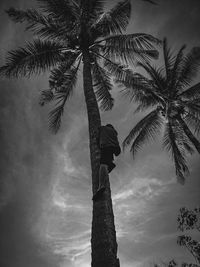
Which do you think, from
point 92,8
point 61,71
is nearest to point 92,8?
point 92,8

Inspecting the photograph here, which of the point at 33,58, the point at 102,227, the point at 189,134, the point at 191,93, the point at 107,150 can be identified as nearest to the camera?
the point at 102,227

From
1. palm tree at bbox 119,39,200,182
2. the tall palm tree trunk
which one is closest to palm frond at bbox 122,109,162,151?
palm tree at bbox 119,39,200,182

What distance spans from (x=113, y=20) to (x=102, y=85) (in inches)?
99.4

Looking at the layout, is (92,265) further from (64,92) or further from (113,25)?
(113,25)

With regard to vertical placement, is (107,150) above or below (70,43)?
below

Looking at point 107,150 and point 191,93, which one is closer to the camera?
point 107,150

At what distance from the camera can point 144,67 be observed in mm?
13602

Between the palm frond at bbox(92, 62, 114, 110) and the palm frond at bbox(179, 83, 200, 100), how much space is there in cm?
524

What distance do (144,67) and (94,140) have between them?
393 inches

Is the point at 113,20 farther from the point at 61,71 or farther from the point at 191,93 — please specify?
the point at 191,93

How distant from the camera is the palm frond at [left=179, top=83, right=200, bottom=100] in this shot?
12.4m

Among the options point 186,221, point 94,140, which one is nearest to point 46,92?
point 94,140

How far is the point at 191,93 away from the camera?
1259 cm

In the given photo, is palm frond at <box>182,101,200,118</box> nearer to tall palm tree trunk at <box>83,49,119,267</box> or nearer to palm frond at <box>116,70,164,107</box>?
palm frond at <box>116,70,164,107</box>
